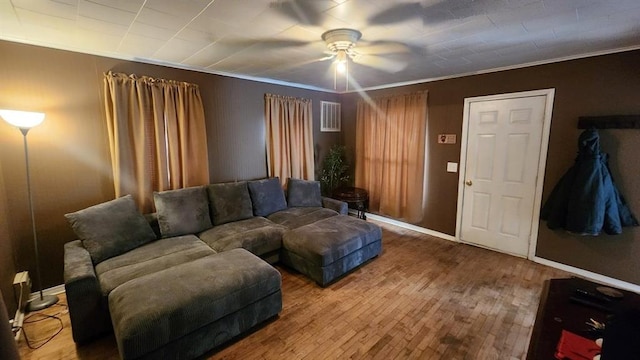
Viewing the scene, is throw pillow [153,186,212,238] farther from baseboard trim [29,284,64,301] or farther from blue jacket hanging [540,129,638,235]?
blue jacket hanging [540,129,638,235]

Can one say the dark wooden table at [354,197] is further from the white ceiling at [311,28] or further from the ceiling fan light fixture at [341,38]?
the ceiling fan light fixture at [341,38]

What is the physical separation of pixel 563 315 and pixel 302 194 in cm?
315

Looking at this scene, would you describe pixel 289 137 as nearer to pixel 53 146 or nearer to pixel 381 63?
pixel 381 63

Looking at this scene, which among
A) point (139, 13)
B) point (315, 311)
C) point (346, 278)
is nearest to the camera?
point (139, 13)

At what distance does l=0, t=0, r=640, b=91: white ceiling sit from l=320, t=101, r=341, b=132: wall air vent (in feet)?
5.85

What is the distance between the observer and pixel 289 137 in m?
4.26

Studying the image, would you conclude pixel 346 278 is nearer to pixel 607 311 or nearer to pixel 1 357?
pixel 607 311

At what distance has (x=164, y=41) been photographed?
7.76 ft

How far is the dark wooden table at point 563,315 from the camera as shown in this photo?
3.62 feet

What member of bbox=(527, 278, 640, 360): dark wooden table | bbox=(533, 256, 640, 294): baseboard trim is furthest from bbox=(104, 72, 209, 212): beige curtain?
bbox=(533, 256, 640, 294): baseboard trim

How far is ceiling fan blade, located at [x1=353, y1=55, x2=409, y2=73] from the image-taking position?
2859mm

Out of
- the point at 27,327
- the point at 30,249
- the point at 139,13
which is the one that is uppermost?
the point at 139,13

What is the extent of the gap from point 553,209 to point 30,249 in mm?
5249

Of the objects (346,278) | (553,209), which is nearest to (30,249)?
(346,278)
